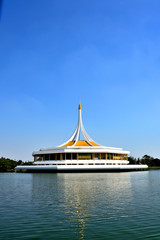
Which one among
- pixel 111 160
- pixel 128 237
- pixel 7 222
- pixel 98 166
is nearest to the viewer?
pixel 128 237

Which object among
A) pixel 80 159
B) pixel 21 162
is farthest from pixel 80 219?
pixel 21 162

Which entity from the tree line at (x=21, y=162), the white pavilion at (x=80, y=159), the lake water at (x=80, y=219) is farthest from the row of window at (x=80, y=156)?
the lake water at (x=80, y=219)

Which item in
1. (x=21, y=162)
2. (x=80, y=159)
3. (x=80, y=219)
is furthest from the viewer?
(x=21, y=162)

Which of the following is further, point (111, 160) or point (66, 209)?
point (111, 160)

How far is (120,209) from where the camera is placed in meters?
14.6

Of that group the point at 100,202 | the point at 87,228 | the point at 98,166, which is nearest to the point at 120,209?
the point at 100,202

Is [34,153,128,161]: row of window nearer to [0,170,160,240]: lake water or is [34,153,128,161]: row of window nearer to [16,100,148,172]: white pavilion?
[16,100,148,172]: white pavilion

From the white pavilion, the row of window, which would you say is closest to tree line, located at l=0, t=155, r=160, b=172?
the white pavilion

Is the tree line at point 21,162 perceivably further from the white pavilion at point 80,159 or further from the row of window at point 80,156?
the row of window at point 80,156

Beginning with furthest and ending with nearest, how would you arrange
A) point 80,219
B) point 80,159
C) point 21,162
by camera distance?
point 21,162
point 80,159
point 80,219

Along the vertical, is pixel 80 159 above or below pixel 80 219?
above

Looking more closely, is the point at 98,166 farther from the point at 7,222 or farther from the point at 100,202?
the point at 7,222

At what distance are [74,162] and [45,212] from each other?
54.4 meters

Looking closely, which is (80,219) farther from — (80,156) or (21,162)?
(21,162)
